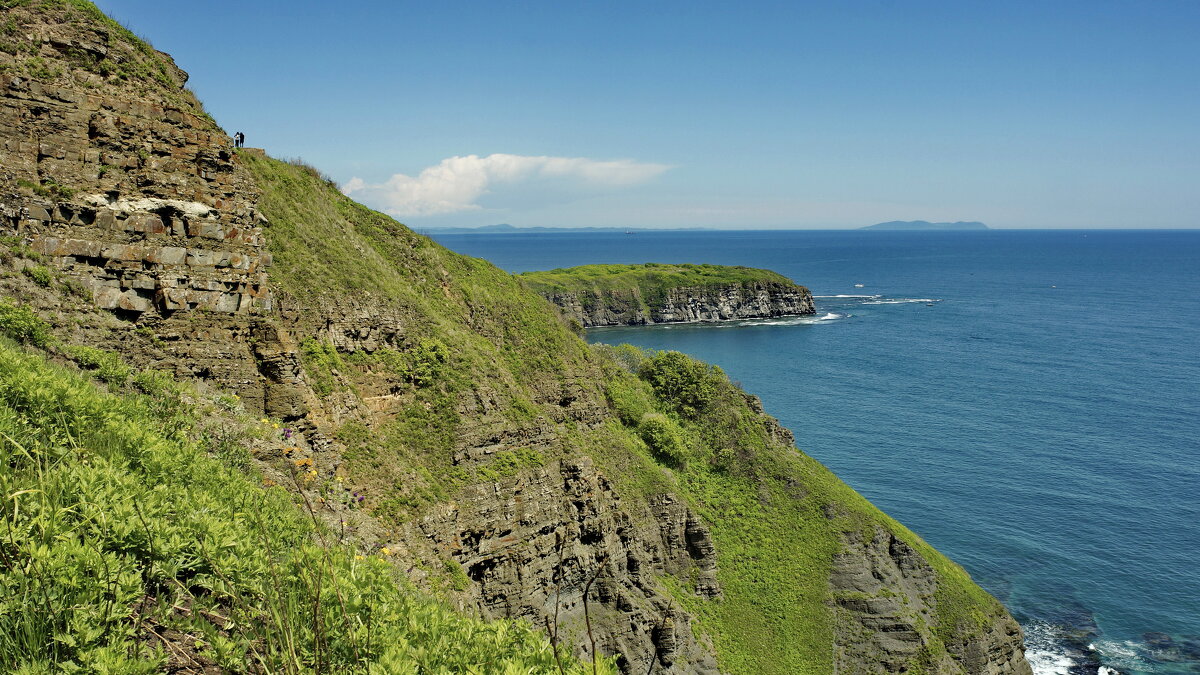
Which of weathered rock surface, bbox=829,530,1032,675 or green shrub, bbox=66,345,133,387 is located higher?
green shrub, bbox=66,345,133,387

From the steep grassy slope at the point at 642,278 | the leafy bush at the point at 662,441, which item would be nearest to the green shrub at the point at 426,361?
the leafy bush at the point at 662,441

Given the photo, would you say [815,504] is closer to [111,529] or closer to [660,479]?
[660,479]

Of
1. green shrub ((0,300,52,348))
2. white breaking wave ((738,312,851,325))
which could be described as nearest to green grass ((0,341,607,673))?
green shrub ((0,300,52,348))

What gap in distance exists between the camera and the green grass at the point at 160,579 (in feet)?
22.4

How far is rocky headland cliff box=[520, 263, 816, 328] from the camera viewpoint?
17488 centimetres

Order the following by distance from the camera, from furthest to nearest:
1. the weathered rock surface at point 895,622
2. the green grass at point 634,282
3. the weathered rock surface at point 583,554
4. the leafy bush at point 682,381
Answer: the green grass at point 634,282, the leafy bush at point 682,381, the weathered rock surface at point 895,622, the weathered rock surface at point 583,554

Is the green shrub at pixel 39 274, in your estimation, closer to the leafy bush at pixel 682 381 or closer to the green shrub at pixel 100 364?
the green shrub at pixel 100 364

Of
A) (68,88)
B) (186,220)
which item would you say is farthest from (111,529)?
(68,88)

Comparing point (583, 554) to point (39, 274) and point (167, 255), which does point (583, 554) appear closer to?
point (167, 255)

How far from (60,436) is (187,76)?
16.8 m

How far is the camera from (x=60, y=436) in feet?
35.6

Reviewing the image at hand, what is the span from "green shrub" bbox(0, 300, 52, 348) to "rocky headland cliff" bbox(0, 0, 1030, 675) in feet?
0.20

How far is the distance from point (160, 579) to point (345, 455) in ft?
57.6

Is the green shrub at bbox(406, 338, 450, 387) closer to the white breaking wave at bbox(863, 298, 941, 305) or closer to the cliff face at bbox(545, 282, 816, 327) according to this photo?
the cliff face at bbox(545, 282, 816, 327)
